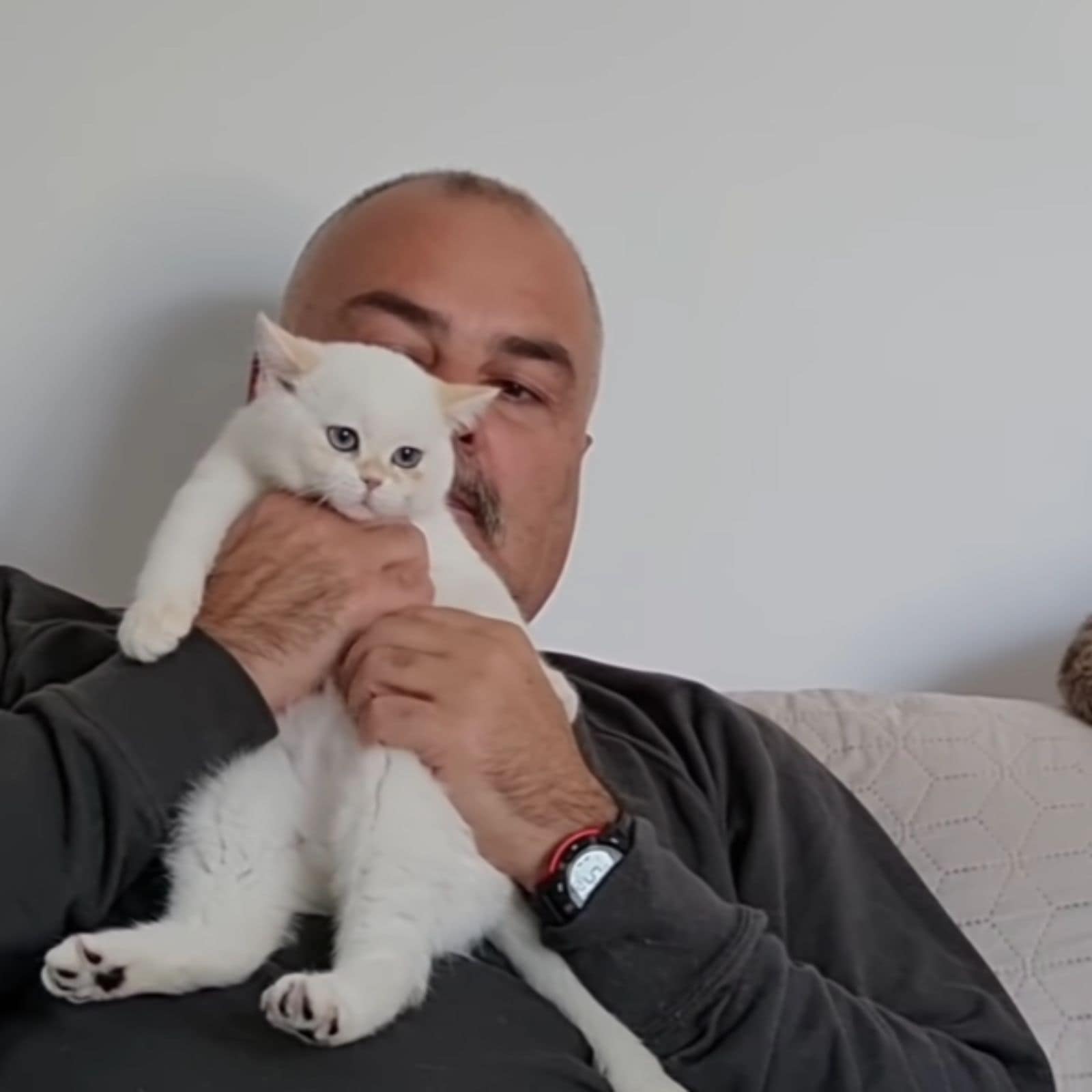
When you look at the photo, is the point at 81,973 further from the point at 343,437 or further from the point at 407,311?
the point at 407,311

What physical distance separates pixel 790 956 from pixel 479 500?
0.44 meters

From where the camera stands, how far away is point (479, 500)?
130cm

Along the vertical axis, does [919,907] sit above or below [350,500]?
below

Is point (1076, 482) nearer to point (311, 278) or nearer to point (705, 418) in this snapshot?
point (705, 418)

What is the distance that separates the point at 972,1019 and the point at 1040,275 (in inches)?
35.3

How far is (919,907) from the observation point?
117 centimetres

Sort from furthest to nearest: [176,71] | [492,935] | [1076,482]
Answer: [1076,482] < [176,71] < [492,935]

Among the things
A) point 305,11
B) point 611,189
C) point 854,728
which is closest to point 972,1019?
point 854,728

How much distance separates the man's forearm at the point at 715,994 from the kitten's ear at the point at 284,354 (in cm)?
37

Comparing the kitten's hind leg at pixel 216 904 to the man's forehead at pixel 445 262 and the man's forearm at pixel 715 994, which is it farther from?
the man's forehead at pixel 445 262

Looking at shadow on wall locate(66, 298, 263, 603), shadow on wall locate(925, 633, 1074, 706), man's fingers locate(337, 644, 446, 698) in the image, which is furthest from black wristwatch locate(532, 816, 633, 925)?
shadow on wall locate(925, 633, 1074, 706)

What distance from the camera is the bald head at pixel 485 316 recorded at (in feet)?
4.22

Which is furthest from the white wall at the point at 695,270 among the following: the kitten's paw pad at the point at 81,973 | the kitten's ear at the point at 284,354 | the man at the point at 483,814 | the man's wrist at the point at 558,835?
the kitten's paw pad at the point at 81,973

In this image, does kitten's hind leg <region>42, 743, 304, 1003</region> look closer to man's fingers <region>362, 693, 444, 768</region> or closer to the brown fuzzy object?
man's fingers <region>362, 693, 444, 768</region>
